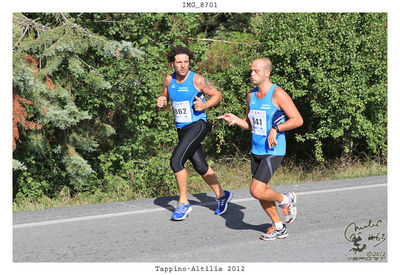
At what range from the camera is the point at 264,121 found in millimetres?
5332

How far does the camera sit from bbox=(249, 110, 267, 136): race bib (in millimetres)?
5332

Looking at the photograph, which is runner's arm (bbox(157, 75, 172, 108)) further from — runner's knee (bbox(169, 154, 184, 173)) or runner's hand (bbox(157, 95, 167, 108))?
runner's knee (bbox(169, 154, 184, 173))

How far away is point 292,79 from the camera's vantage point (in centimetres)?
1120

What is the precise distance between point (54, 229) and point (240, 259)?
235cm

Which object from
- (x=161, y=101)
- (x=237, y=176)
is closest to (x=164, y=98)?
(x=161, y=101)

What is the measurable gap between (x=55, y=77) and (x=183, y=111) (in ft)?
11.5

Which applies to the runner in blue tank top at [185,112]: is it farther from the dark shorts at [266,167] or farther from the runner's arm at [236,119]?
the dark shorts at [266,167]

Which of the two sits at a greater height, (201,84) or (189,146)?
(201,84)

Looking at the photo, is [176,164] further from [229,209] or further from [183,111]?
[229,209]

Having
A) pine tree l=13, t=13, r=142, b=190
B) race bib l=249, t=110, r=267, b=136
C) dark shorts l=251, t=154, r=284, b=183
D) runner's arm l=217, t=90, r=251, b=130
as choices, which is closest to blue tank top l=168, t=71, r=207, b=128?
runner's arm l=217, t=90, r=251, b=130

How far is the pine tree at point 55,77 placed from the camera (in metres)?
8.02

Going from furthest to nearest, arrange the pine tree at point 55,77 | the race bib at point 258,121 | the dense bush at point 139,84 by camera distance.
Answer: the dense bush at point 139,84
the pine tree at point 55,77
the race bib at point 258,121

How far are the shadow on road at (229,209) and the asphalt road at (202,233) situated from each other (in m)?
0.01

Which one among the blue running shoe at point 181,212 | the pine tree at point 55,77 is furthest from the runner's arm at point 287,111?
the pine tree at point 55,77
